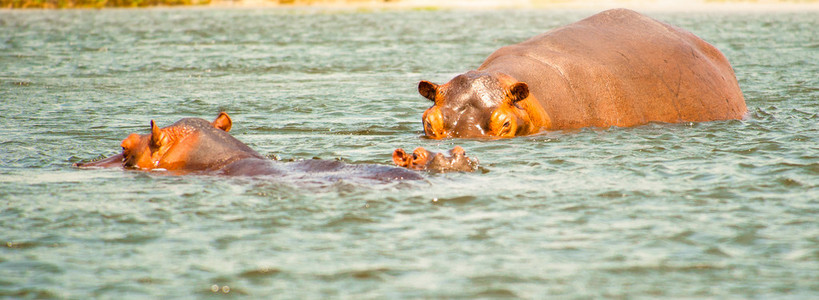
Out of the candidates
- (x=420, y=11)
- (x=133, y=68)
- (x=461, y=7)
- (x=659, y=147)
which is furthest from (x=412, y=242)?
(x=461, y=7)

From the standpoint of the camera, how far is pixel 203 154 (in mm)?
7457

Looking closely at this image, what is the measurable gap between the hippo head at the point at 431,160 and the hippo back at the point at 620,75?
236 centimetres

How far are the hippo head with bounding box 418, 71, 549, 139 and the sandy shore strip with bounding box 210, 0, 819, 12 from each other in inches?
1451

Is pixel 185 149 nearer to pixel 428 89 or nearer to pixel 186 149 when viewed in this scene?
pixel 186 149

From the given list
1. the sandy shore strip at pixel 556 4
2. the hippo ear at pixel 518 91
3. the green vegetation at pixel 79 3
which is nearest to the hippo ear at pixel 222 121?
the hippo ear at pixel 518 91

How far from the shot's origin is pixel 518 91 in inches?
341

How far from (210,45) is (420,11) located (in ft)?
76.3

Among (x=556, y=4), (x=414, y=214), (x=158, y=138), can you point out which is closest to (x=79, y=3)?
(x=556, y=4)

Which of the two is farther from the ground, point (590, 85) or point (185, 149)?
point (590, 85)

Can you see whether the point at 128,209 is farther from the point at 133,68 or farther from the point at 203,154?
the point at 133,68

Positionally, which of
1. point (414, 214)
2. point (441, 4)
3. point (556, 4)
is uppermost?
point (414, 214)

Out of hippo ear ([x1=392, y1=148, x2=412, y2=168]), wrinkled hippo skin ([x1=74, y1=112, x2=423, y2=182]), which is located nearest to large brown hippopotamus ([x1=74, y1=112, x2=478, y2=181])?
wrinkled hippo skin ([x1=74, y1=112, x2=423, y2=182])

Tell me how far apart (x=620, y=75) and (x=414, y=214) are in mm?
4136

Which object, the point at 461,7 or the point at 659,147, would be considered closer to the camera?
the point at 659,147
